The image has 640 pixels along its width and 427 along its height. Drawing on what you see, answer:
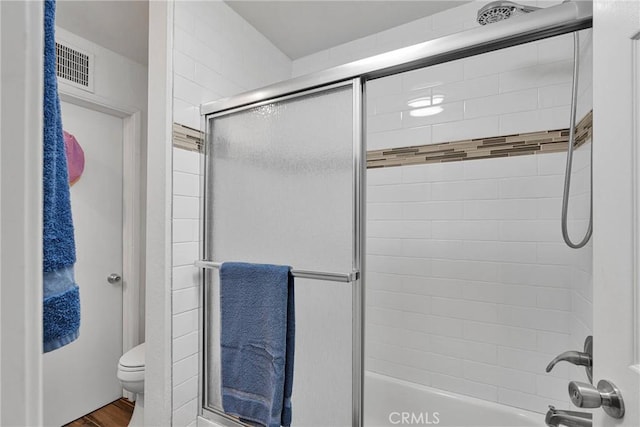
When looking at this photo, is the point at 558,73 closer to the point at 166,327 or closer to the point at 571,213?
the point at 571,213

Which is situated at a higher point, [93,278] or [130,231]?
[130,231]

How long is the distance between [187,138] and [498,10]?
1356 mm

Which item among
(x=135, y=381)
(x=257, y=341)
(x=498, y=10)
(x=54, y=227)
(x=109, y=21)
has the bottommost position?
(x=135, y=381)

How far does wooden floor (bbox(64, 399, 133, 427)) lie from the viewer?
6.80ft

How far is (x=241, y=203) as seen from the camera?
4.76ft

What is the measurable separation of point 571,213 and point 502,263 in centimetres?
36

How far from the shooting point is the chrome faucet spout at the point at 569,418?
3.21 feet

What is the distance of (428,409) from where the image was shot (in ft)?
5.71

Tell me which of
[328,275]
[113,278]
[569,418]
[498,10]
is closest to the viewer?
[569,418]

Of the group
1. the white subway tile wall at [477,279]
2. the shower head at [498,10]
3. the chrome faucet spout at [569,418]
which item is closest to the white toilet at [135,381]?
the white subway tile wall at [477,279]

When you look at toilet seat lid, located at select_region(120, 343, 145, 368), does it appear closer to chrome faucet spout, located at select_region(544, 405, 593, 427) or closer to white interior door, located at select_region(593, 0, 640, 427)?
chrome faucet spout, located at select_region(544, 405, 593, 427)

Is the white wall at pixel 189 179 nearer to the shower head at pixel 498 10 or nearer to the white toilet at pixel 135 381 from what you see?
the white toilet at pixel 135 381

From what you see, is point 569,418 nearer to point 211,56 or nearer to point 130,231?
point 211,56

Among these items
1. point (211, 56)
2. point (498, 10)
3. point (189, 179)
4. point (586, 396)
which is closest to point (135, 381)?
point (189, 179)
